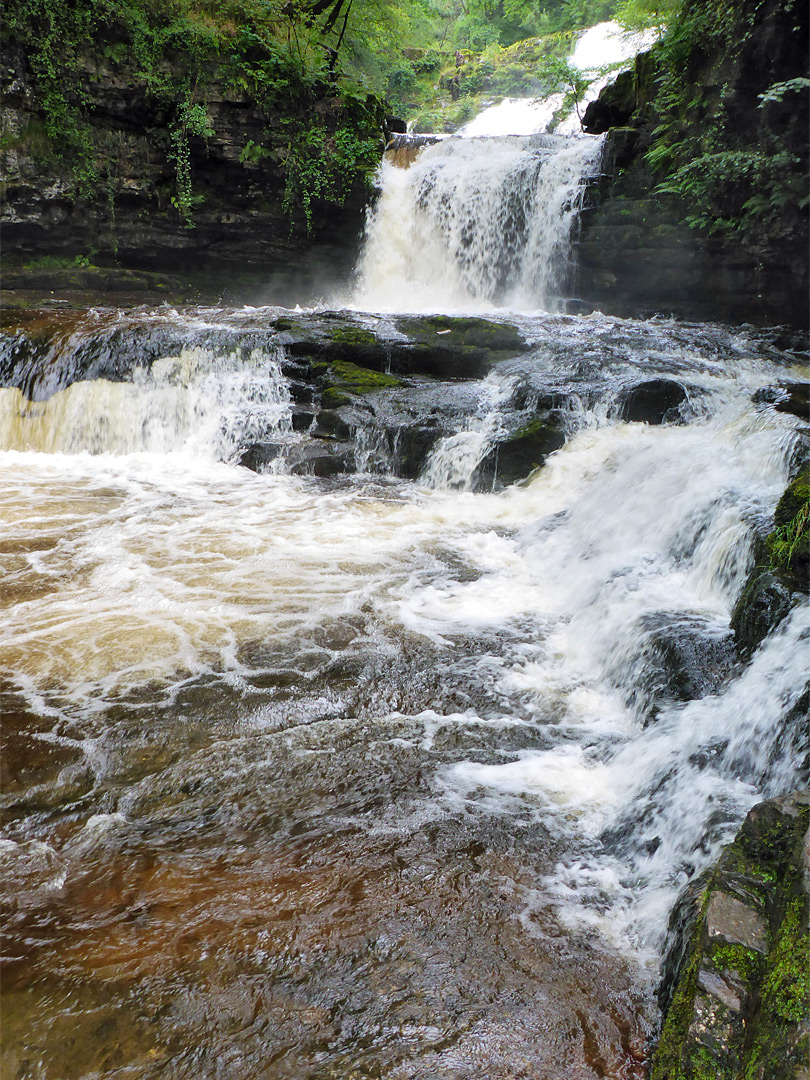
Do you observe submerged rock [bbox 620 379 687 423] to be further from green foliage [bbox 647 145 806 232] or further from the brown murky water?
green foliage [bbox 647 145 806 232]

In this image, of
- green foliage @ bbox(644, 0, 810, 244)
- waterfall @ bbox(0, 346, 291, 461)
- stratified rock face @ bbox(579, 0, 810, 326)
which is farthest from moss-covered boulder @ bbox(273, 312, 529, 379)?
green foliage @ bbox(644, 0, 810, 244)

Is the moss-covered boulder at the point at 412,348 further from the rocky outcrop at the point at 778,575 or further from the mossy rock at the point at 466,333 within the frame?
the rocky outcrop at the point at 778,575

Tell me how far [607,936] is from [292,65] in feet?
52.3

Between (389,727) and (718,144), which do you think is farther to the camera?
(718,144)

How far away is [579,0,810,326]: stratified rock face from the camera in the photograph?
1001 centimetres

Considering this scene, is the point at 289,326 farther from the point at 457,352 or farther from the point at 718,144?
the point at 718,144

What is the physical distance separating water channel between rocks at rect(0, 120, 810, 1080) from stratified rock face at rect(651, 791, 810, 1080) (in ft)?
1.29

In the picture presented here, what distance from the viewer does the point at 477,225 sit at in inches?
539

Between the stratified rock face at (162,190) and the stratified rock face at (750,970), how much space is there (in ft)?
48.7

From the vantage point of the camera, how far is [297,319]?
35.4 feet

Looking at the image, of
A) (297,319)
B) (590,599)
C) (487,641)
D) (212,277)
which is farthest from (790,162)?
(212,277)

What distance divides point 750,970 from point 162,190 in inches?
609

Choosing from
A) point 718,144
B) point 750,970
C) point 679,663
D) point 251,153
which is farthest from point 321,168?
point 750,970

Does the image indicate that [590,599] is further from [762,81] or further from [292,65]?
[292,65]
